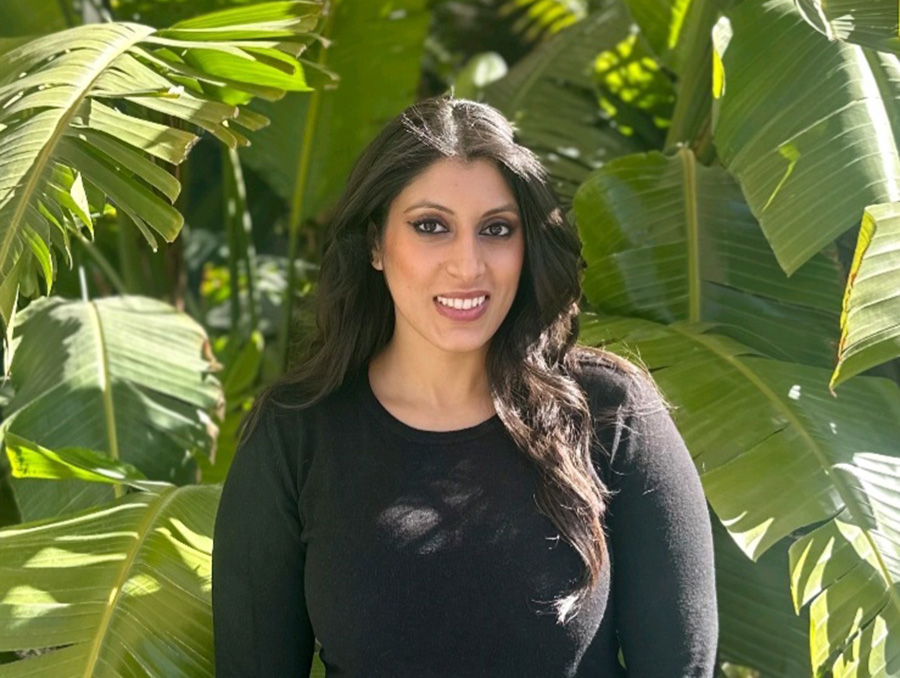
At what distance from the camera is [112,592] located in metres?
1.80

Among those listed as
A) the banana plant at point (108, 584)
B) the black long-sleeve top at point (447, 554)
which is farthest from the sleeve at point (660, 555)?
the banana plant at point (108, 584)

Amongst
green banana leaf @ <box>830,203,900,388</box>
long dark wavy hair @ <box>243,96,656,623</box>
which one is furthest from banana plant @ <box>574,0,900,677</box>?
long dark wavy hair @ <box>243,96,656,623</box>

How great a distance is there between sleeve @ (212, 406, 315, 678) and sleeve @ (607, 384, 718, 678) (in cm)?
43

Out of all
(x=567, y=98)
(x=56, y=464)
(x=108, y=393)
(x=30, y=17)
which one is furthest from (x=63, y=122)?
(x=567, y=98)

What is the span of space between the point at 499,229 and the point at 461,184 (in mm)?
80

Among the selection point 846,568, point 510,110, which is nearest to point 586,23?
point 510,110

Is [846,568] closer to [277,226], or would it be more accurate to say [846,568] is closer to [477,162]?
[477,162]

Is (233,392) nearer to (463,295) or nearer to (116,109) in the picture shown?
(116,109)

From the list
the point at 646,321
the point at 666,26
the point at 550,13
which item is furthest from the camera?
the point at 550,13

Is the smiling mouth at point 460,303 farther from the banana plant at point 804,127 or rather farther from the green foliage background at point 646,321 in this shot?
the banana plant at point 804,127

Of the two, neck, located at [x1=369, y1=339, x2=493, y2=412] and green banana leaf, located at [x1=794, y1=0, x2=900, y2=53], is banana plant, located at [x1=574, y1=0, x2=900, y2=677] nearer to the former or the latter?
green banana leaf, located at [x1=794, y1=0, x2=900, y2=53]

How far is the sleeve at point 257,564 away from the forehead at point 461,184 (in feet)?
1.22

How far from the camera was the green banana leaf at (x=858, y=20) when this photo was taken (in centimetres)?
190

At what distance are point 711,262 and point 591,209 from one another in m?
0.23
